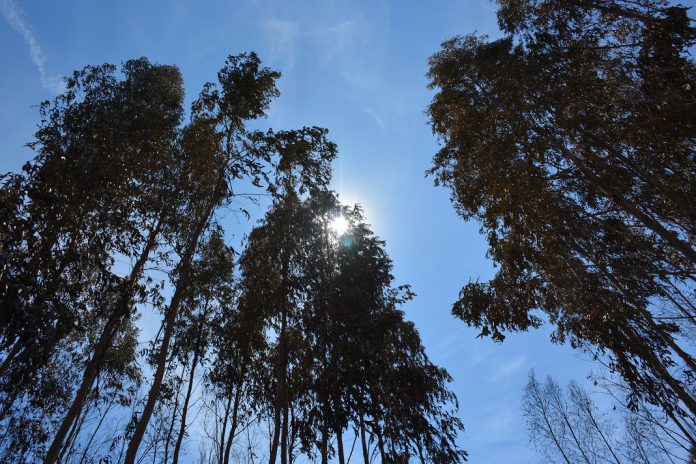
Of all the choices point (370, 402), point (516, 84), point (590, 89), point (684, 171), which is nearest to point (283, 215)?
Result: point (370, 402)

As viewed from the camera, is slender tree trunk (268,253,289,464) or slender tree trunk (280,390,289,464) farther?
slender tree trunk (280,390,289,464)

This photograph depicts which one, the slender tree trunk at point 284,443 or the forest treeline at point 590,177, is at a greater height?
the forest treeline at point 590,177

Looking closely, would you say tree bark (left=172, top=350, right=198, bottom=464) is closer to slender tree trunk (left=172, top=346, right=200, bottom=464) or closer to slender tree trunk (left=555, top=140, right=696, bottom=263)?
slender tree trunk (left=172, top=346, right=200, bottom=464)

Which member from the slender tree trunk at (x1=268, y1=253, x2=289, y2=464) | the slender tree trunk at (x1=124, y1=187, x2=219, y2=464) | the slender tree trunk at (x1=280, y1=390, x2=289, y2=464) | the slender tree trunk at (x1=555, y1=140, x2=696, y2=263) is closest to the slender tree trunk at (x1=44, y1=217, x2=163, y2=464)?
the slender tree trunk at (x1=124, y1=187, x2=219, y2=464)

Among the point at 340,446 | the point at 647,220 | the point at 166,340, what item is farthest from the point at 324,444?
→ the point at 647,220

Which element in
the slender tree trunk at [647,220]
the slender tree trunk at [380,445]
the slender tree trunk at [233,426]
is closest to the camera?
the slender tree trunk at [647,220]

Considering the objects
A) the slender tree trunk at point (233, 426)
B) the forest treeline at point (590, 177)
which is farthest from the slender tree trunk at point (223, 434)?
the forest treeline at point (590, 177)

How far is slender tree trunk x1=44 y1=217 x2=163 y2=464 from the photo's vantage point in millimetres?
6266

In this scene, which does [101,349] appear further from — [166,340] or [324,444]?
[324,444]

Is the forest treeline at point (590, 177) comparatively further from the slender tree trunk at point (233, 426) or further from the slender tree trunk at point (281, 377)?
the slender tree trunk at point (233, 426)

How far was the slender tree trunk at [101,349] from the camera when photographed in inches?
247

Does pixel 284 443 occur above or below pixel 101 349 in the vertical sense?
below

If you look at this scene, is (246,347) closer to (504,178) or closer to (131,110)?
(131,110)

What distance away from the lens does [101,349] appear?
23.4ft
